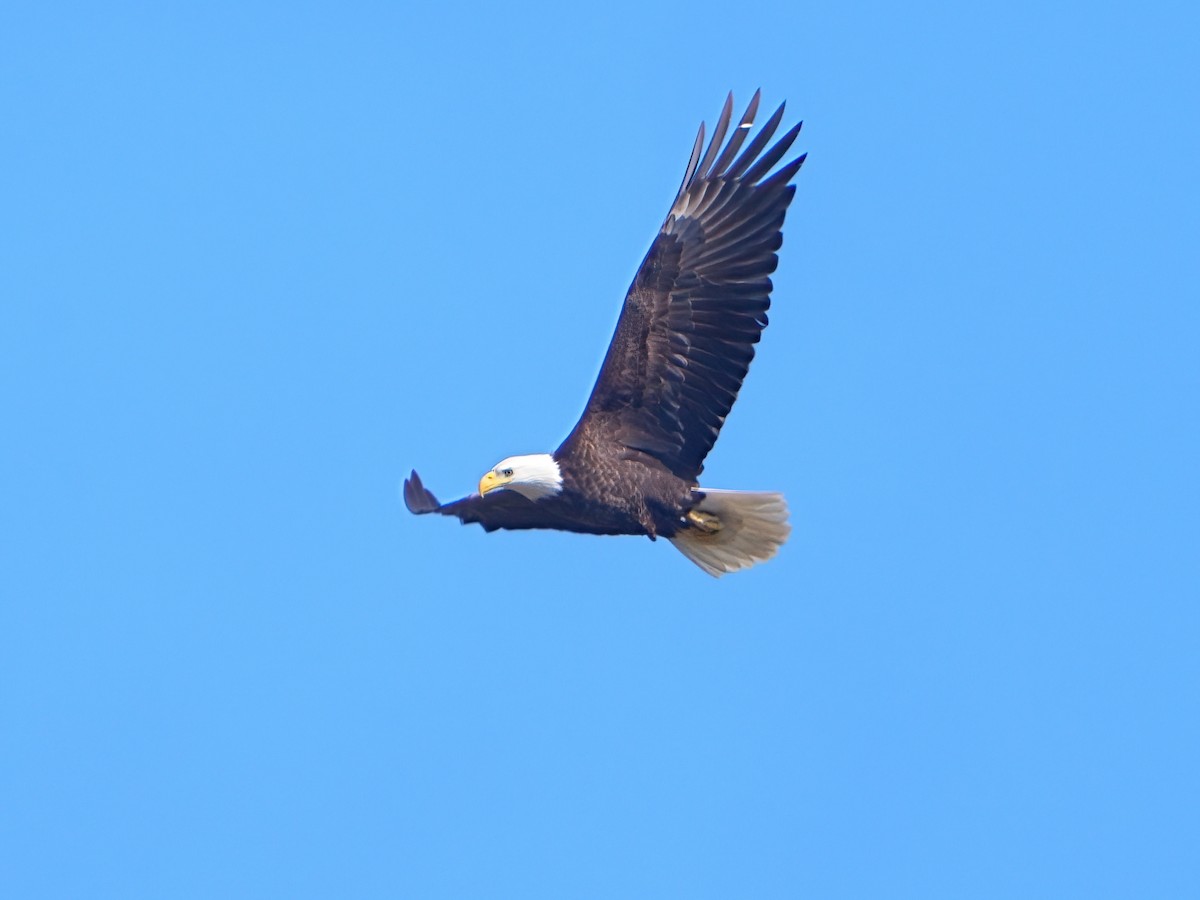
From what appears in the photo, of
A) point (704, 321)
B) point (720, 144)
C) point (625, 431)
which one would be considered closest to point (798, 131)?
point (720, 144)

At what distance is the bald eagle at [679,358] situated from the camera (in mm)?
10484

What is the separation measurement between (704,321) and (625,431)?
0.74m

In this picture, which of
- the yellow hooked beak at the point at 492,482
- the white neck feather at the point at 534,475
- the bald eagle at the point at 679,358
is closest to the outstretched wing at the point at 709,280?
the bald eagle at the point at 679,358

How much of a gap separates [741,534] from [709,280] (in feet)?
5.63

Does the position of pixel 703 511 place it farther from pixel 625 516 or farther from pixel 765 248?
pixel 765 248

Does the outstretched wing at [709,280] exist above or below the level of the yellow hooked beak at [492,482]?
above

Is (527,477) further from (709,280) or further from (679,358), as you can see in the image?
(709,280)

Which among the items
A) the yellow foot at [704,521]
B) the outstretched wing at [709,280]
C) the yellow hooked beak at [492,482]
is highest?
the outstretched wing at [709,280]

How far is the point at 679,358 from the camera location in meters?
10.6

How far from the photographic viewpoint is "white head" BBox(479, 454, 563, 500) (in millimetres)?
10844

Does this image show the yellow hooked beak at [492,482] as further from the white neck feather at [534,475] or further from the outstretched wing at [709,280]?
the outstretched wing at [709,280]

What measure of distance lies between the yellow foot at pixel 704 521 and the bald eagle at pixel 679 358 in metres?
0.02

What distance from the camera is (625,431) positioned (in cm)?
1080

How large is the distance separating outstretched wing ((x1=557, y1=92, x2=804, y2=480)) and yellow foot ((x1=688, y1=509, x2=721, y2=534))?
0.76 metres
